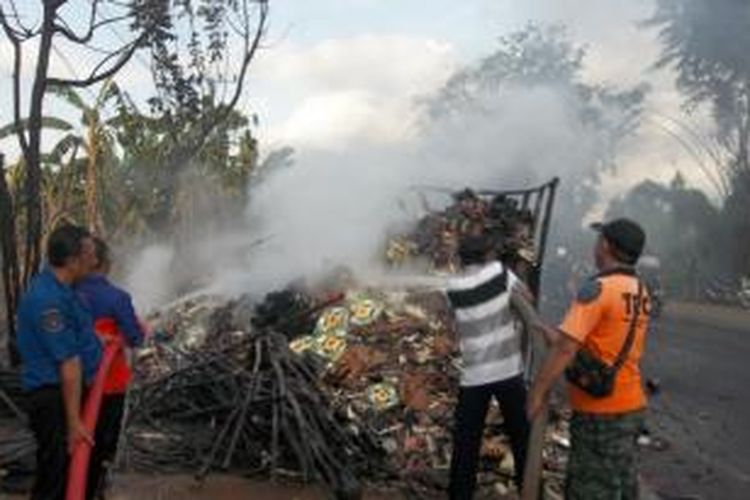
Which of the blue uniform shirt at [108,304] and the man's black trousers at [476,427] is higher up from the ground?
the blue uniform shirt at [108,304]

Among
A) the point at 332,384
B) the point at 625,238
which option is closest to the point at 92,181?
the point at 332,384

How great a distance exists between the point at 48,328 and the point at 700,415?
856 cm

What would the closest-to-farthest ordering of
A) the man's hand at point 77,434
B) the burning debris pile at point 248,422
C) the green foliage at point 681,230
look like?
the man's hand at point 77,434 → the burning debris pile at point 248,422 → the green foliage at point 681,230

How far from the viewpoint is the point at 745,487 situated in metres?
9.42

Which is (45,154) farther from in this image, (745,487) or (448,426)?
(745,487)

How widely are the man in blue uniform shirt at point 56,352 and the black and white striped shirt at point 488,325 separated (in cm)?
225

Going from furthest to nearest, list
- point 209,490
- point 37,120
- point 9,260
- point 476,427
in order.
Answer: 1. point 9,260
2. point 37,120
3. point 209,490
4. point 476,427

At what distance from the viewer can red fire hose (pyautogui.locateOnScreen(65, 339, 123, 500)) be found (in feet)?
20.4

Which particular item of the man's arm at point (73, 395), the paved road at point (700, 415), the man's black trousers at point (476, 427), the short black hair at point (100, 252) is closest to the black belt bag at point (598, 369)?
the man's black trousers at point (476, 427)

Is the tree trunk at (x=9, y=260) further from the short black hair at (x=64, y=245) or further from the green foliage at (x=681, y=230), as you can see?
the green foliage at (x=681, y=230)

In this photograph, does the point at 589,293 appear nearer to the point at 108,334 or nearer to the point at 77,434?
the point at 77,434

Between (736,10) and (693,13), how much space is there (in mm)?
2419

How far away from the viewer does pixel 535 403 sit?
241 inches

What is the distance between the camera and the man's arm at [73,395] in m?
6.02
